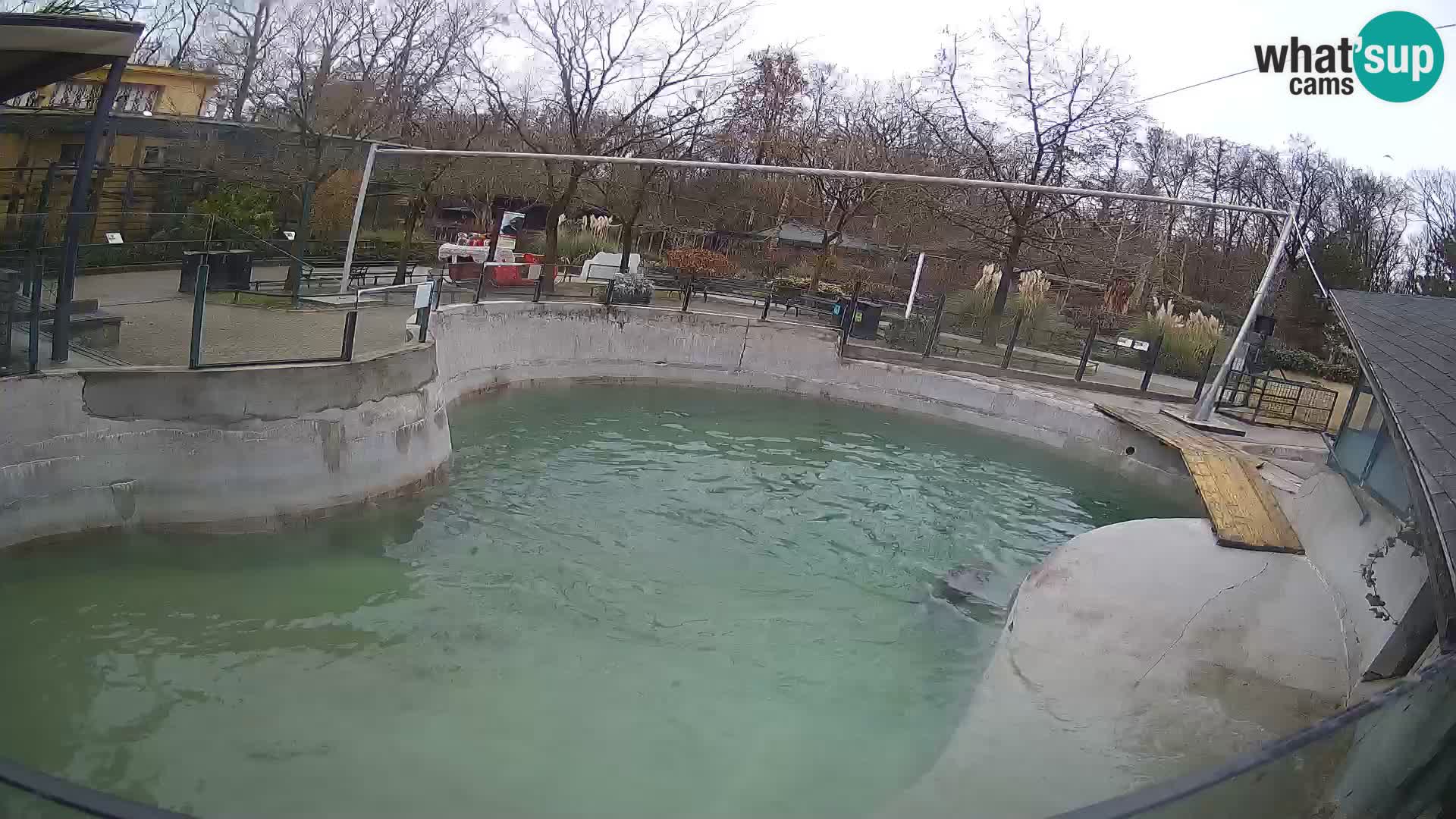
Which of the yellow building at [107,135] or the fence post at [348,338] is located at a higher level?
the yellow building at [107,135]

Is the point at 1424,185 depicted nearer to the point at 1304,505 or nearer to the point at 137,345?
the point at 1304,505

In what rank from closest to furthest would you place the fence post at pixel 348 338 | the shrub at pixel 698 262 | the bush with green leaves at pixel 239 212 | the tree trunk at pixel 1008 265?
the fence post at pixel 348 338, the bush with green leaves at pixel 239 212, the tree trunk at pixel 1008 265, the shrub at pixel 698 262

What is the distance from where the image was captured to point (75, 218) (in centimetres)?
874

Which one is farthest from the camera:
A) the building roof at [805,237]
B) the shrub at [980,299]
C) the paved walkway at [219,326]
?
the building roof at [805,237]

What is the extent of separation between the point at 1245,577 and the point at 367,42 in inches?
902

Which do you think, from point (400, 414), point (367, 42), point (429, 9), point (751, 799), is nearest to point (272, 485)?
point (400, 414)

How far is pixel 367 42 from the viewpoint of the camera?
78.0 ft

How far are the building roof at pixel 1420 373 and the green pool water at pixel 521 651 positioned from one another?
3761mm

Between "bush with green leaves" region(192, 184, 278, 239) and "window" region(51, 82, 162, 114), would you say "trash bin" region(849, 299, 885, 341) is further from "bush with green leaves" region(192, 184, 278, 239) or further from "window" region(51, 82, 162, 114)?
"window" region(51, 82, 162, 114)

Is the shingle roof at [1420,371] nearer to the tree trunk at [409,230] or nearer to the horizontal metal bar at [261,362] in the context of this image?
the horizontal metal bar at [261,362]

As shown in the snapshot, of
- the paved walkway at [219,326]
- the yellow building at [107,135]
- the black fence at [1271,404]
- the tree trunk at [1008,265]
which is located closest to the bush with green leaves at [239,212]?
the yellow building at [107,135]

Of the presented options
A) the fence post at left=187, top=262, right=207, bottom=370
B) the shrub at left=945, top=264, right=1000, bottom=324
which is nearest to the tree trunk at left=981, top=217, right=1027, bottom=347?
the shrub at left=945, top=264, right=1000, bottom=324

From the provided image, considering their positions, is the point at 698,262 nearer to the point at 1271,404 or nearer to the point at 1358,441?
the point at 1271,404

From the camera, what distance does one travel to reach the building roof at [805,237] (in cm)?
3847
